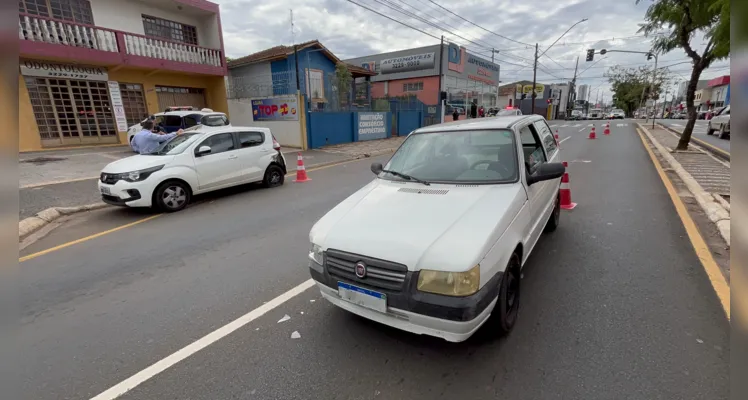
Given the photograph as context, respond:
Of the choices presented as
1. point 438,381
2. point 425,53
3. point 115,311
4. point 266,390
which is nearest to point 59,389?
point 115,311

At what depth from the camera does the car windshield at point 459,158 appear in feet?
11.7

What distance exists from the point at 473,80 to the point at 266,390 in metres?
44.2

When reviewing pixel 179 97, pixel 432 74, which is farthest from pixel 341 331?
pixel 432 74

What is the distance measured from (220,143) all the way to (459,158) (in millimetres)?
6130

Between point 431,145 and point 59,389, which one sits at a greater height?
point 431,145

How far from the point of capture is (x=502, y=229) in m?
2.74

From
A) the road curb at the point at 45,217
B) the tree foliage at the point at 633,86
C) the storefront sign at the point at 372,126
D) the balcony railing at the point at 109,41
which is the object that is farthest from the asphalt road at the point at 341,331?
the tree foliage at the point at 633,86

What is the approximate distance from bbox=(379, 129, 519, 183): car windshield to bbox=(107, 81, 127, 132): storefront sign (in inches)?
679

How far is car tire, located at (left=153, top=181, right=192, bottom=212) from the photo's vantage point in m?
6.89

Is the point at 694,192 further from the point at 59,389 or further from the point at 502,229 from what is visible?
the point at 59,389

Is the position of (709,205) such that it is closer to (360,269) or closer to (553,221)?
(553,221)

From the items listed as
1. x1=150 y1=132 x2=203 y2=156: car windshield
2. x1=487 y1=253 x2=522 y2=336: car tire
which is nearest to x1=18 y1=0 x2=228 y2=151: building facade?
x1=150 y1=132 x2=203 y2=156: car windshield

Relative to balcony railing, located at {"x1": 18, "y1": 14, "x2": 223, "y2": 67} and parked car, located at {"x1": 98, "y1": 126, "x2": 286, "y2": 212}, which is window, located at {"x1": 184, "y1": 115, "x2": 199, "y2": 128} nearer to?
balcony railing, located at {"x1": 18, "y1": 14, "x2": 223, "y2": 67}

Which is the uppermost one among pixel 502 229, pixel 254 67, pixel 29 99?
pixel 254 67
